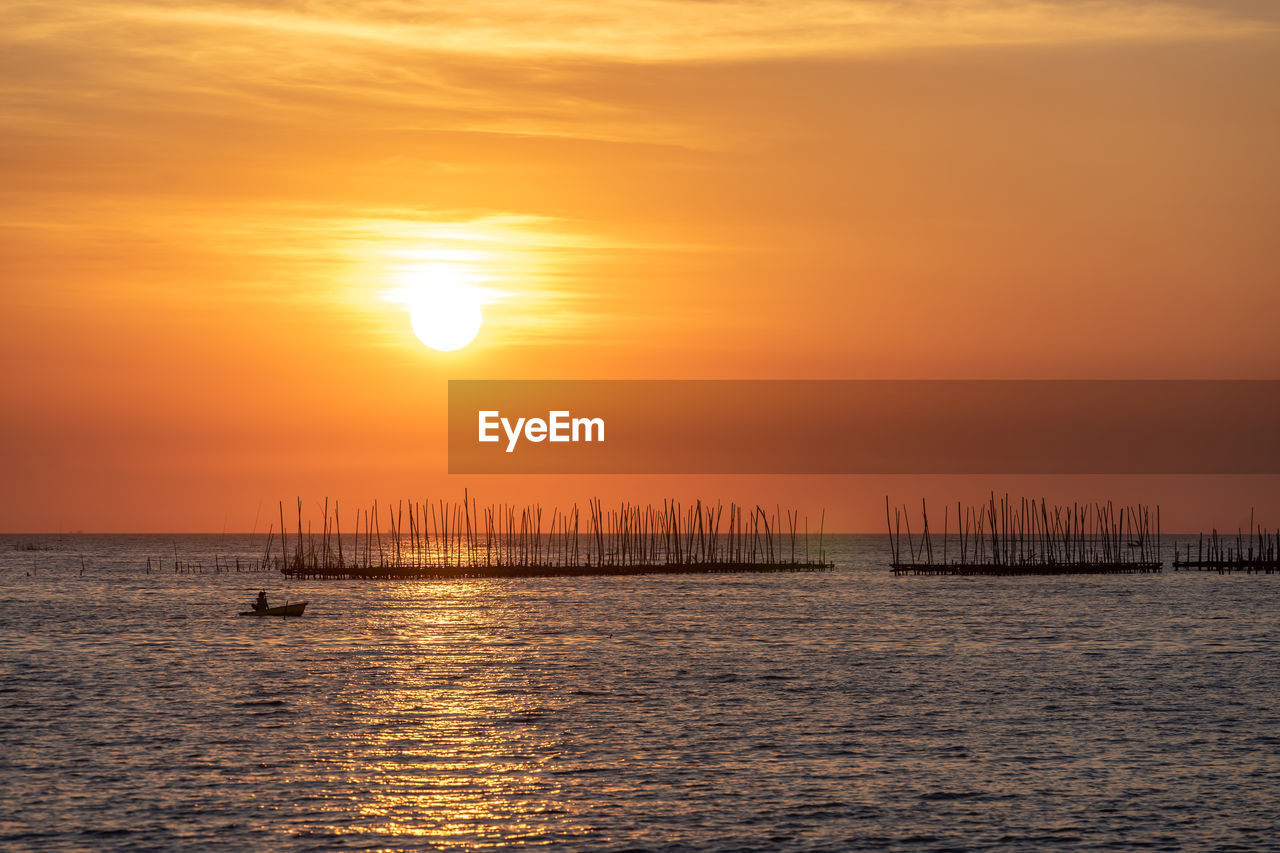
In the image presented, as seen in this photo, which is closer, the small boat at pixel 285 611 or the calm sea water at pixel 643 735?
the calm sea water at pixel 643 735

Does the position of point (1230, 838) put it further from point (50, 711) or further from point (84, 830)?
point (50, 711)

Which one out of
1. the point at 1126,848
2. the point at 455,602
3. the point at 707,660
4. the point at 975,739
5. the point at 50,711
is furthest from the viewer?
the point at 455,602

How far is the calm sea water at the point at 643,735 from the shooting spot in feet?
124

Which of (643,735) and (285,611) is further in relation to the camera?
(285,611)

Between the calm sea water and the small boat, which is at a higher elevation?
the calm sea water

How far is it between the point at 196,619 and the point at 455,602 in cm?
2779

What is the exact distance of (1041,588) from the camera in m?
159

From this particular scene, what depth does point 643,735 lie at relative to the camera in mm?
52125

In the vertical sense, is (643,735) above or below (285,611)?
above

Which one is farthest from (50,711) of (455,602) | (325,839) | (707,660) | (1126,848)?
(455,602)

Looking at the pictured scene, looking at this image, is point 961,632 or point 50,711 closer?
point 50,711

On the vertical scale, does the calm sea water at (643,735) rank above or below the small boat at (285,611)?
above

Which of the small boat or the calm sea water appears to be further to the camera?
the small boat

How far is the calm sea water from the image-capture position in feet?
124
